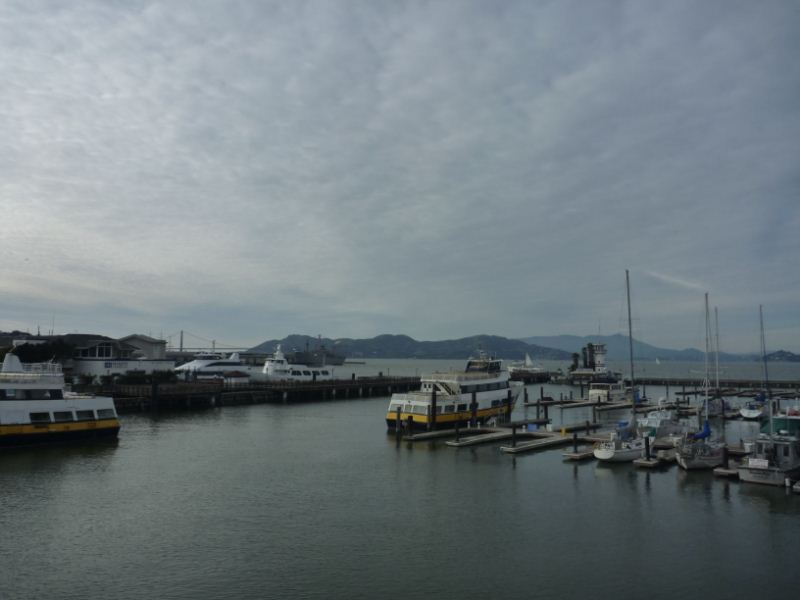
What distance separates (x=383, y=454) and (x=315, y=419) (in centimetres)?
2388

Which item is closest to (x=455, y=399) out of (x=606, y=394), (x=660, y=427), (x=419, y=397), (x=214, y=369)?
(x=419, y=397)

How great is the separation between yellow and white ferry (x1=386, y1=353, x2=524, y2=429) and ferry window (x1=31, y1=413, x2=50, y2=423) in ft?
88.6

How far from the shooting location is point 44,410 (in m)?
43.8

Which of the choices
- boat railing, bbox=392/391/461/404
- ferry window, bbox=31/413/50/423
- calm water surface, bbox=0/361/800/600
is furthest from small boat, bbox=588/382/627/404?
ferry window, bbox=31/413/50/423

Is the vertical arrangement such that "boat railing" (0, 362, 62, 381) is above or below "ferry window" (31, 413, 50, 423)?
above

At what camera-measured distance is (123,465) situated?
126 feet

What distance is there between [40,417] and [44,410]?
572 millimetres

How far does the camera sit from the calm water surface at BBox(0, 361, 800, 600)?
2038 centimetres

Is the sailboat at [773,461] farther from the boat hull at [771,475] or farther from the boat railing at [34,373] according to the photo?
the boat railing at [34,373]

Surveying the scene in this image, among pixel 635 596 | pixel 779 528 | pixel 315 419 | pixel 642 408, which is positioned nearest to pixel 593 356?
pixel 642 408

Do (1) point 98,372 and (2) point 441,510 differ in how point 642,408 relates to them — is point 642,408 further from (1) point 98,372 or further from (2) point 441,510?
(1) point 98,372

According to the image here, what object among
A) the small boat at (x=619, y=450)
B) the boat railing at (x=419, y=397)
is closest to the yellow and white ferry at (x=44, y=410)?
the boat railing at (x=419, y=397)

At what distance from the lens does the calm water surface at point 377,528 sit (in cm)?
2038

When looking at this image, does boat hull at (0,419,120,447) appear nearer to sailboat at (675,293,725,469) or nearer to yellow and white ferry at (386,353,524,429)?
yellow and white ferry at (386,353,524,429)
